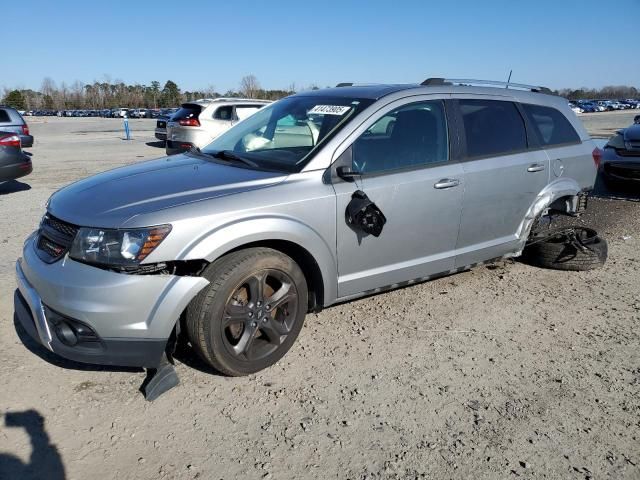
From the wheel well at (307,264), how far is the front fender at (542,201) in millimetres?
2155

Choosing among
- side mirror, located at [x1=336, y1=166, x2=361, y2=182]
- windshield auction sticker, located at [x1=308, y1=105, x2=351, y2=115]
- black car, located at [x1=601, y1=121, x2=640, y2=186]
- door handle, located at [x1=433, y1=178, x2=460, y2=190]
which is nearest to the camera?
side mirror, located at [x1=336, y1=166, x2=361, y2=182]

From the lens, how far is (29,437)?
103 inches

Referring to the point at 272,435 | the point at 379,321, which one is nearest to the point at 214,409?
the point at 272,435

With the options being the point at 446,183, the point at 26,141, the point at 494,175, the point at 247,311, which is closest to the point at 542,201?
the point at 494,175

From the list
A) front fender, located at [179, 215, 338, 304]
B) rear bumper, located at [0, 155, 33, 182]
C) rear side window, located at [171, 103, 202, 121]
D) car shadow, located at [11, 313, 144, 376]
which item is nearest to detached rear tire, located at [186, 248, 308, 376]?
front fender, located at [179, 215, 338, 304]

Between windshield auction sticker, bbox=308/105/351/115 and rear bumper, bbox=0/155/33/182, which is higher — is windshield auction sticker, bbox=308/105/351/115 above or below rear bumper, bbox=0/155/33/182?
above

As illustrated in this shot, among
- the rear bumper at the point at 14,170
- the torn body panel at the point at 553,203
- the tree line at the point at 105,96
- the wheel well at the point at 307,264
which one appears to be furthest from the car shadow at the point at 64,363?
the tree line at the point at 105,96

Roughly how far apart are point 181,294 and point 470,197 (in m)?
2.40

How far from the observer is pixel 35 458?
247 centimetres

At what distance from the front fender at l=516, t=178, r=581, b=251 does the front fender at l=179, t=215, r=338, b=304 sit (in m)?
2.12

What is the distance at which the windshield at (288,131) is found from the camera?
3.53m

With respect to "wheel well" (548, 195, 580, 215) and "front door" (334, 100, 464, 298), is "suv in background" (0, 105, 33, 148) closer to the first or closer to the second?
"front door" (334, 100, 464, 298)

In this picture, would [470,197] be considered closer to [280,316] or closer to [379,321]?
[379,321]

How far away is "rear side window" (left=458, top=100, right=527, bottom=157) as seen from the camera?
13.6 feet
